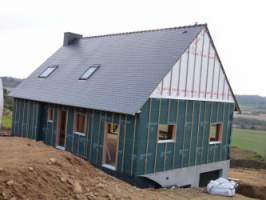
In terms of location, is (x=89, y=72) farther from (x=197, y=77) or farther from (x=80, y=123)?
(x=197, y=77)

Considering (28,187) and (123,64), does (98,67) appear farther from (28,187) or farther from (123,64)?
(28,187)

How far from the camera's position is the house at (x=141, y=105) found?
13.8 m

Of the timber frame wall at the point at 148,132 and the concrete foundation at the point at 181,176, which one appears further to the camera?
the concrete foundation at the point at 181,176

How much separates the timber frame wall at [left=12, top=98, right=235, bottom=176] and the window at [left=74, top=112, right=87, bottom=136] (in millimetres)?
222

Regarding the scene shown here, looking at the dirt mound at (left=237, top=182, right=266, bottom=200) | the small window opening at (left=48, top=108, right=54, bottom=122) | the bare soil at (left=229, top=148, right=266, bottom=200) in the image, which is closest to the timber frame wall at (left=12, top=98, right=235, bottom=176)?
the small window opening at (left=48, top=108, right=54, bottom=122)

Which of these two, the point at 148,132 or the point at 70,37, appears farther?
the point at 70,37

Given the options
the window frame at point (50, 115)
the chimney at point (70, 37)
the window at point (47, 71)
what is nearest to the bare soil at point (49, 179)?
the window frame at point (50, 115)

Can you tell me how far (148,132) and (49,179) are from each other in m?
5.19

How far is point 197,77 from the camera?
52.0 feet

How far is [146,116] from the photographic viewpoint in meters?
13.5

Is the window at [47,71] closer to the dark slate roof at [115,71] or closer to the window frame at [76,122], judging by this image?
the dark slate roof at [115,71]

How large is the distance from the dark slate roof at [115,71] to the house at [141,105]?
5 centimetres

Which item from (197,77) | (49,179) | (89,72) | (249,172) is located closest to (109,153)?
(89,72)

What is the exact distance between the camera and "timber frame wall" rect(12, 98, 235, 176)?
1353 cm
